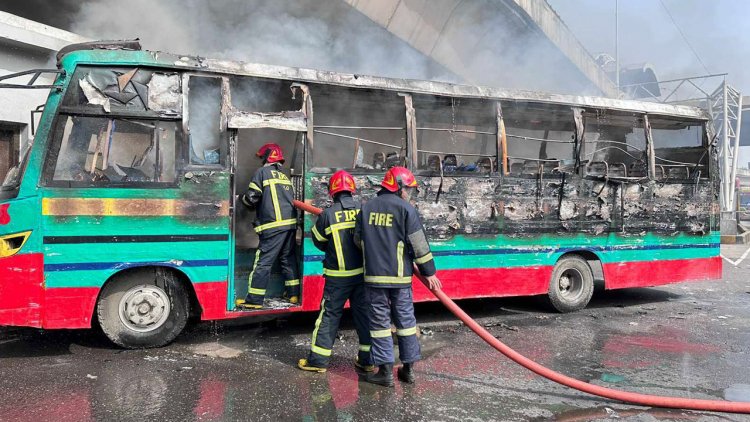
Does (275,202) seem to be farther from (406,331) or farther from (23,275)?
(23,275)

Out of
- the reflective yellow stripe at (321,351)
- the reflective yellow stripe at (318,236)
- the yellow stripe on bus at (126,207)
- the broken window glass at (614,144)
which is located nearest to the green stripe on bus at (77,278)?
the yellow stripe on bus at (126,207)

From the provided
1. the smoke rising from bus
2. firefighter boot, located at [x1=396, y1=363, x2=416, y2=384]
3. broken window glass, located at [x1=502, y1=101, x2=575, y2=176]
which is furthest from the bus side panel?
the smoke rising from bus

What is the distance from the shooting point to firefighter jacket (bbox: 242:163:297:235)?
5246 mm

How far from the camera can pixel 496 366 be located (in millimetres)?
4789

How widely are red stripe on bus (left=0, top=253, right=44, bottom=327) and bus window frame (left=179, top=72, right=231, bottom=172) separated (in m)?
1.47

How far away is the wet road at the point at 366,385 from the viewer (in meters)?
3.71

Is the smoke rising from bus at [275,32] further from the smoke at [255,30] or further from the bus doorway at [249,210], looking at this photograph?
the bus doorway at [249,210]

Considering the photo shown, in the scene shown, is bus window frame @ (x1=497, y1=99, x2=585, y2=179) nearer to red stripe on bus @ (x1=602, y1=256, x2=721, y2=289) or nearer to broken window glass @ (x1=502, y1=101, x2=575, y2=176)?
broken window glass @ (x1=502, y1=101, x2=575, y2=176)

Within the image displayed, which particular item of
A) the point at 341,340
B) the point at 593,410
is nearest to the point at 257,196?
the point at 341,340

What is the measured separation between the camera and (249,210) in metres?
6.09

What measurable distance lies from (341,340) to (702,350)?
12.3ft

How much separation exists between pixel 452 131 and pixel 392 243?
3350 millimetres

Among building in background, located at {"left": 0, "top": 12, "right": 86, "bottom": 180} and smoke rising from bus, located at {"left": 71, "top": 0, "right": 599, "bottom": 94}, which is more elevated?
smoke rising from bus, located at {"left": 71, "top": 0, "right": 599, "bottom": 94}

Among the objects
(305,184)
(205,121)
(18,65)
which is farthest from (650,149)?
(18,65)
